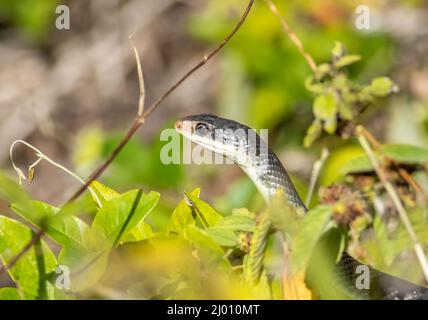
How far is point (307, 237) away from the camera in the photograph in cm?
178

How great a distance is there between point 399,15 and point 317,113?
3.38 m

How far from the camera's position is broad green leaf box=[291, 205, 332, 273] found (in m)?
1.75

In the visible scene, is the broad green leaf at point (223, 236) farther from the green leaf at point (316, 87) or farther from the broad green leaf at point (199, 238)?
the green leaf at point (316, 87)

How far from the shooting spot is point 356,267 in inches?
93.9

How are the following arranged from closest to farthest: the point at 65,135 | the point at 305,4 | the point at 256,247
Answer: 1. the point at 256,247
2. the point at 305,4
3. the point at 65,135

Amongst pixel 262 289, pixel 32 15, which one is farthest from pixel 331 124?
pixel 32 15

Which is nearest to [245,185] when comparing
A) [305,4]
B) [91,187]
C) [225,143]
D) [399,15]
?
[225,143]

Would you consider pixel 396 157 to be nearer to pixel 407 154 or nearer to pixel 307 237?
pixel 407 154

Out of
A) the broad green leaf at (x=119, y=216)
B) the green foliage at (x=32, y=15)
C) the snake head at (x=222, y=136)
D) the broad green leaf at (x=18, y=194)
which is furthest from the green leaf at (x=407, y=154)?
the green foliage at (x=32, y=15)

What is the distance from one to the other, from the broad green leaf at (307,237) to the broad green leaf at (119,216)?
1.12 ft

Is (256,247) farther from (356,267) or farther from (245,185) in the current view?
(245,185)

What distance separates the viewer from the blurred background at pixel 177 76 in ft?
14.2

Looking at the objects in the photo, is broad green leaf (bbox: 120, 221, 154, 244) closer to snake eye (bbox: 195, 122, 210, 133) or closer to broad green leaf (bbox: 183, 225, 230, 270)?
broad green leaf (bbox: 183, 225, 230, 270)
